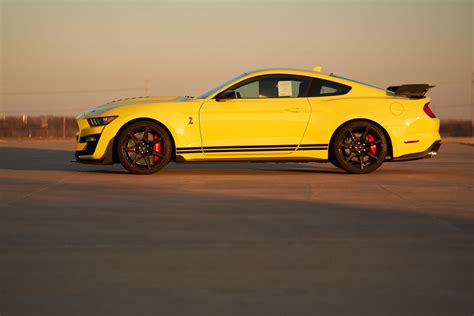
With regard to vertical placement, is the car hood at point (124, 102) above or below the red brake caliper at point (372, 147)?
above

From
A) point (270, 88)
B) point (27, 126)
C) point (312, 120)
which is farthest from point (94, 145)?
point (27, 126)

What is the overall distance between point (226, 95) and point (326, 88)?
1.46 metres

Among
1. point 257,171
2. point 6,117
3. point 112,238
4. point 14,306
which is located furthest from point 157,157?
point 6,117

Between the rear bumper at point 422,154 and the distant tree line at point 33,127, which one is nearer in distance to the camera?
the rear bumper at point 422,154

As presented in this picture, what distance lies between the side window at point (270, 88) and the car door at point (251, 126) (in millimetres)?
163

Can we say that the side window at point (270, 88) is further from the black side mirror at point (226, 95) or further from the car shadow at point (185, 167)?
the car shadow at point (185, 167)

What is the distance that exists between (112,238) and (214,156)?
6.55 metres

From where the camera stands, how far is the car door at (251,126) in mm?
14219

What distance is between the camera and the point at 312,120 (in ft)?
46.9

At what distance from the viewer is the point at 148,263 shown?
659 cm

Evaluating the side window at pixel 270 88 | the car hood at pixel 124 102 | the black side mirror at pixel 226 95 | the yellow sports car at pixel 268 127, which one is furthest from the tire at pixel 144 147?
the side window at pixel 270 88

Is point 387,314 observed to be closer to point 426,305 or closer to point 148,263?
point 426,305

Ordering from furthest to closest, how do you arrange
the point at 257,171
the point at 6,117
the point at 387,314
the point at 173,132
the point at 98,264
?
the point at 6,117 → the point at 257,171 → the point at 173,132 → the point at 98,264 → the point at 387,314

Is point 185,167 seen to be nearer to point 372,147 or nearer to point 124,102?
point 124,102
